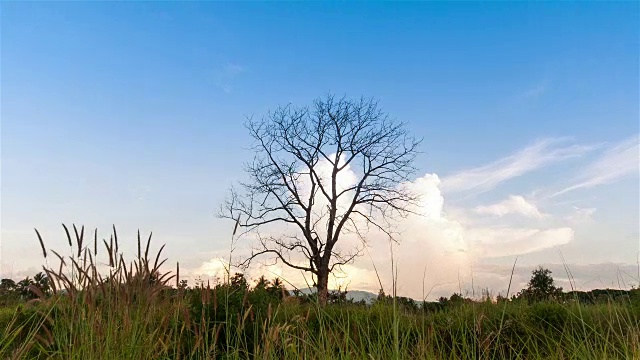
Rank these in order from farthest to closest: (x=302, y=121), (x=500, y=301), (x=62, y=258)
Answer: (x=302, y=121) → (x=500, y=301) → (x=62, y=258)

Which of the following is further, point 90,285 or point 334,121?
point 334,121

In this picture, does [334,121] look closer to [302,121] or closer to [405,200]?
[302,121]

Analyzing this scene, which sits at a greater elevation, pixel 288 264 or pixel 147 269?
pixel 288 264

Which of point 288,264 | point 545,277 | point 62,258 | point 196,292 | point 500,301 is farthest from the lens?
point 288,264

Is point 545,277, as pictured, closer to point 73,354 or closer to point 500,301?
point 500,301

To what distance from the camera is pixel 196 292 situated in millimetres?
8469

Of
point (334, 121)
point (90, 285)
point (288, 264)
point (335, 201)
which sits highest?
point (334, 121)

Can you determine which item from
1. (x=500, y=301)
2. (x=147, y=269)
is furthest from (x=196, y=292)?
(x=147, y=269)

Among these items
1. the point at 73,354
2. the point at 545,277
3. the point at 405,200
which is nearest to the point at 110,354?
the point at 73,354

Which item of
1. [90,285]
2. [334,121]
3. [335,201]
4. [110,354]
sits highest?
[334,121]

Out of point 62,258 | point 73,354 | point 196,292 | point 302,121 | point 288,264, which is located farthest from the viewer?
point 302,121

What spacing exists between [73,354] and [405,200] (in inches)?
818

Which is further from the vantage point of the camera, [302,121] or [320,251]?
[302,121]

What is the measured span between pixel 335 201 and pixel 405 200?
3.03 meters
